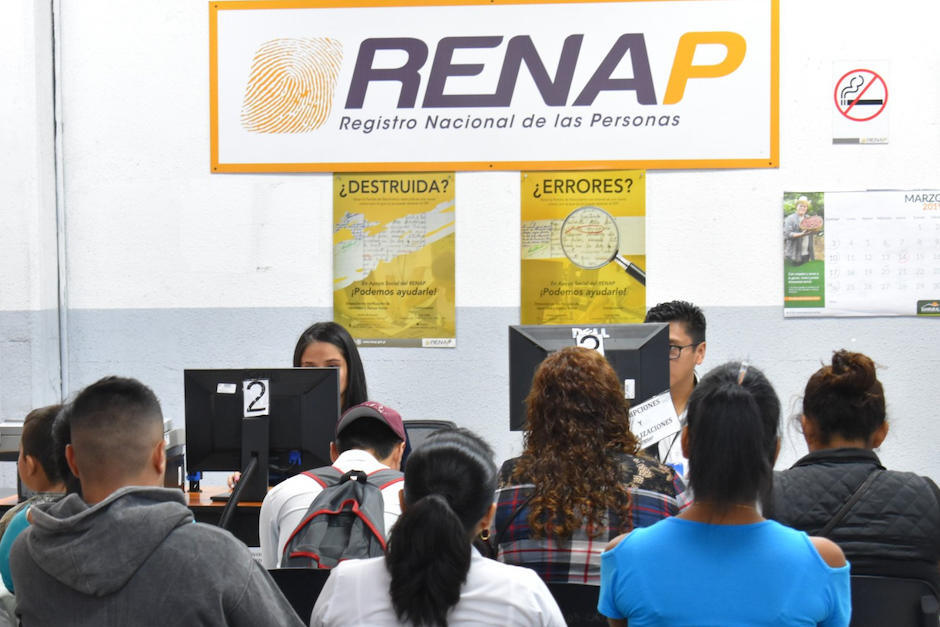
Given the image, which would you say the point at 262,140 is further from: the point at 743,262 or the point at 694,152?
the point at 743,262

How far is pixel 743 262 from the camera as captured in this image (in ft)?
13.5

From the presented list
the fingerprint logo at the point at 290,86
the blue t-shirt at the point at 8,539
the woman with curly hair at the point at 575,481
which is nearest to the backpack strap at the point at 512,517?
the woman with curly hair at the point at 575,481

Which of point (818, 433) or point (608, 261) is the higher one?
point (608, 261)

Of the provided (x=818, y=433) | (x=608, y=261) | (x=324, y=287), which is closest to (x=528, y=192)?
(x=608, y=261)

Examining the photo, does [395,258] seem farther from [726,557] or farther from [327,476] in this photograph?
[726,557]

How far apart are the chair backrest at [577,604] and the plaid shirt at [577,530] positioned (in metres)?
0.06

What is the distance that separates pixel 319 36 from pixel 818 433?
3.03m

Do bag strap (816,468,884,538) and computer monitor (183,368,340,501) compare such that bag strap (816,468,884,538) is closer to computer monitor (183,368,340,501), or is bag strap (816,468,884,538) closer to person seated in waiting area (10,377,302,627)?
person seated in waiting area (10,377,302,627)

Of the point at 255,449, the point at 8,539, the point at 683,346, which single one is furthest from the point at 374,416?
the point at 683,346

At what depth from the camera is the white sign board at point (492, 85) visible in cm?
410

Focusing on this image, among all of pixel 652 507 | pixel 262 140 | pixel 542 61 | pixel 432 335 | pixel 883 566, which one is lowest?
pixel 883 566

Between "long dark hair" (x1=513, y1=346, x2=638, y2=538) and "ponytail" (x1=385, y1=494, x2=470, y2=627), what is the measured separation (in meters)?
0.40

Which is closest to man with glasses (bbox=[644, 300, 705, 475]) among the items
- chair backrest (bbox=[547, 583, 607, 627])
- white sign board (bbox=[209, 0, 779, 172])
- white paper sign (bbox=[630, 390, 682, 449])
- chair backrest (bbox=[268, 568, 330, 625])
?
white paper sign (bbox=[630, 390, 682, 449])

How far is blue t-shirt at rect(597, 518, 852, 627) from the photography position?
146 centimetres
